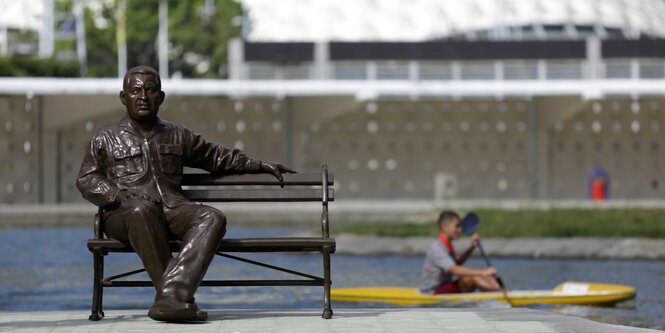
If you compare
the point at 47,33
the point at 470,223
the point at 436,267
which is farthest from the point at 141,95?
the point at 47,33

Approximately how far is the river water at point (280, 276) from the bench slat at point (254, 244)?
4.18m

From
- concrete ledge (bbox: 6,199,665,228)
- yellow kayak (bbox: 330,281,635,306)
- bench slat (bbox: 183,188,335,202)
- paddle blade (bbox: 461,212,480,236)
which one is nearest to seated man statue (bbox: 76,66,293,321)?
bench slat (bbox: 183,188,335,202)

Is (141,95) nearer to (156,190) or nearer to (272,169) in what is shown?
(156,190)

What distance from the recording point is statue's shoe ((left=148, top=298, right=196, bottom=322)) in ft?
21.9

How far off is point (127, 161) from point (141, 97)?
15.1 inches

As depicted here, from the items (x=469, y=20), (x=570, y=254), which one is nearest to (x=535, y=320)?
(x=570, y=254)

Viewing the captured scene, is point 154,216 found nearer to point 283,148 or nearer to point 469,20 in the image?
point 283,148

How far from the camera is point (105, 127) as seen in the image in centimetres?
726

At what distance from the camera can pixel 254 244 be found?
7.06 metres

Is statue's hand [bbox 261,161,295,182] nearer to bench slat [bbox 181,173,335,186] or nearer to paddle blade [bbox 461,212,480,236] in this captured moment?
bench slat [bbox 181,173,335,186]

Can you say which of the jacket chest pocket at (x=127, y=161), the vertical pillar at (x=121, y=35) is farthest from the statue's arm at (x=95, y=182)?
the vertical pillar at (x=121, y=35)

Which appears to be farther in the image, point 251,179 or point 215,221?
point 251,179

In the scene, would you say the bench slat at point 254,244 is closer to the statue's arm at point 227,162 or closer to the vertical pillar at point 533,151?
the statue's arm at point 227,162

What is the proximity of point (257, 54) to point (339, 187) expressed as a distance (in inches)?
459
